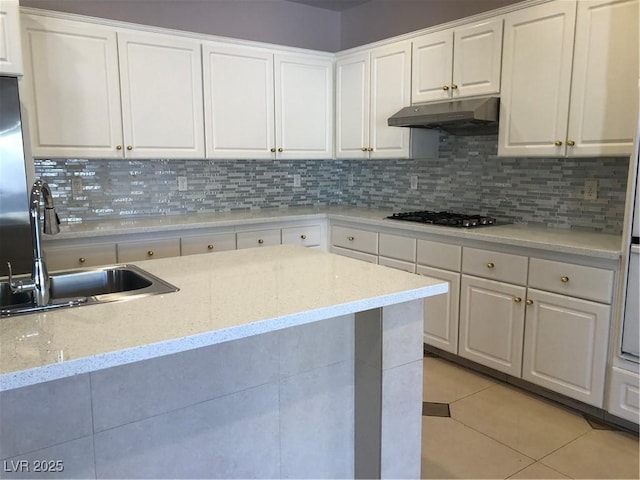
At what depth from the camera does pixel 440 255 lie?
10.1ft

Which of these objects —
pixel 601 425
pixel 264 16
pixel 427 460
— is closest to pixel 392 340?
pixel 427 460

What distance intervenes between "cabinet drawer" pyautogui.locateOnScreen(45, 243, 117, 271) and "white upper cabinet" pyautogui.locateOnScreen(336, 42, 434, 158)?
2.07m

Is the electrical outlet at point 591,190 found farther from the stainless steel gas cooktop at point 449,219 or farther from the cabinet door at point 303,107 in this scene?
the cabinet door at point 303,107

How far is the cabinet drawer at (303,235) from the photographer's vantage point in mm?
3711

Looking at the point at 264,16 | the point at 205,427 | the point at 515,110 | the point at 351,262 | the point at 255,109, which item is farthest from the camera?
the point at 264,16

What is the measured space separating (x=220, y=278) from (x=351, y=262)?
52 centimetres

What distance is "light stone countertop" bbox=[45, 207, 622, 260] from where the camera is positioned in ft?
8.08

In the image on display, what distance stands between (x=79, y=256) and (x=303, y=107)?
2093 mm

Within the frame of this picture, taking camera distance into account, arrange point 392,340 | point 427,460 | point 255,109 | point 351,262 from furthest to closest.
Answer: point 255,109, point 427,460, point 351,262, point 392,340

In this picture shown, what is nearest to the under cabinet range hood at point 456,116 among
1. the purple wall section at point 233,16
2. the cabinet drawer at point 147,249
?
the purple wall section at point 233,16

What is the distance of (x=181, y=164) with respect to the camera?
12.3ft

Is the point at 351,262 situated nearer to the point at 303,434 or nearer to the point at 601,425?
the point at 303,434

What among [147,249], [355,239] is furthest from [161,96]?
[355,239]

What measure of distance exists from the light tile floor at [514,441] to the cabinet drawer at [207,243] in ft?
5.52
